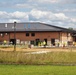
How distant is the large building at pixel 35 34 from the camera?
74.6m

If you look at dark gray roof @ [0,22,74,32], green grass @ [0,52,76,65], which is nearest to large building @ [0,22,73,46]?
dark gray roof @ [0,22,74,32]

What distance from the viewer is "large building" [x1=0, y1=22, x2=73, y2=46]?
2938 inches

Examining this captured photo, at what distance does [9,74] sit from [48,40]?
6041 centimetres

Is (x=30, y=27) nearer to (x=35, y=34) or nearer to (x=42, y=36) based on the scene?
(x=35, y=34)

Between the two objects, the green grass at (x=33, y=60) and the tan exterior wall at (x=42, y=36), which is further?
the tan exterior wall at (x=42, y=36)

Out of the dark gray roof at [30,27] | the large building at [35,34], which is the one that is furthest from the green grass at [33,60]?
the dark gray roof at [30,27]

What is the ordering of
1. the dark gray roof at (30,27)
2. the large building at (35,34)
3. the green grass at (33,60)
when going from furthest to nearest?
the dark gray roof at (30,27) < the large building at (35,34) < the green grass at (33,60)

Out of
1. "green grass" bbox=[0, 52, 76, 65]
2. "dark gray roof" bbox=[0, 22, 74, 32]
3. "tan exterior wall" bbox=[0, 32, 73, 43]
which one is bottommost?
"green grass" bbox=[0, 52, 76, 65]

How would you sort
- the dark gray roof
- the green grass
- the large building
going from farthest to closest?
the dark gray roof → the large building → the green grass

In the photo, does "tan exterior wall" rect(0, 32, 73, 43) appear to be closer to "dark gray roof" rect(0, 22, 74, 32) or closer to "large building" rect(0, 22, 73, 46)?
"large building" rect(0, 22, 73, 46)

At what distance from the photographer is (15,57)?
23.9 meters

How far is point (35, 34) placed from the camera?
7544cm

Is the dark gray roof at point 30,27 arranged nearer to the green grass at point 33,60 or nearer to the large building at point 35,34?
the large building at point 35,34

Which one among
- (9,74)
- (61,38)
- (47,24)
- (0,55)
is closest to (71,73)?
(9,74)
